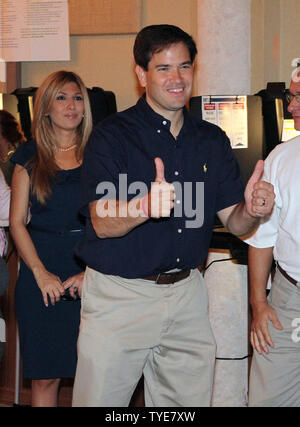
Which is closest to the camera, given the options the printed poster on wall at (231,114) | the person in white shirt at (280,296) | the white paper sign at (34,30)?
the person in white shirt at (280,296)

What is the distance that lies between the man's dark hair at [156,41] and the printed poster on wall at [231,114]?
2.67ft

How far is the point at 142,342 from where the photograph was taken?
2.21 m

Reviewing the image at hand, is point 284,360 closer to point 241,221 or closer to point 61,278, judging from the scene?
point 241,221

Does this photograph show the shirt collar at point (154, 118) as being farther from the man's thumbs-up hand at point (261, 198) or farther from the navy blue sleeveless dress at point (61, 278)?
the navy blue sleeveless dress at point (61, 278)

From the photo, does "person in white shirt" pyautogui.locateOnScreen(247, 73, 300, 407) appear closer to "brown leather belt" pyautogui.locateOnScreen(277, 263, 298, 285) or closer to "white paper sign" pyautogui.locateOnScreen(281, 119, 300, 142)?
"brown leather belt" pyautogui.locateOnScreen(277, 263, 298, 285)

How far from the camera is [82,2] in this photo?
4027 millimetres

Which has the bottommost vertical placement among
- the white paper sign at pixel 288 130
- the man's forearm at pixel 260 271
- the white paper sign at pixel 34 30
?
the man's forearm at pixel 260 271

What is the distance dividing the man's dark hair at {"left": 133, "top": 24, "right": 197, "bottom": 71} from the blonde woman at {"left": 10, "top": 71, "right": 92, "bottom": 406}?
75cm

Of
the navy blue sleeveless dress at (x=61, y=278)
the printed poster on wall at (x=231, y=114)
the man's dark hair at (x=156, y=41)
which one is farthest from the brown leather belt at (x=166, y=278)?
the printed poster on wall at (x=231, y=114)

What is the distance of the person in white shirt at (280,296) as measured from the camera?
2.32 meters

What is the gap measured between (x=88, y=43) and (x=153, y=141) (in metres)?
1.99

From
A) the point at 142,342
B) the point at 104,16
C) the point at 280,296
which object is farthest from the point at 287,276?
the point at 104,16

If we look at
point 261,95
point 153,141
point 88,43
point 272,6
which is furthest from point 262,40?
point 153,141
